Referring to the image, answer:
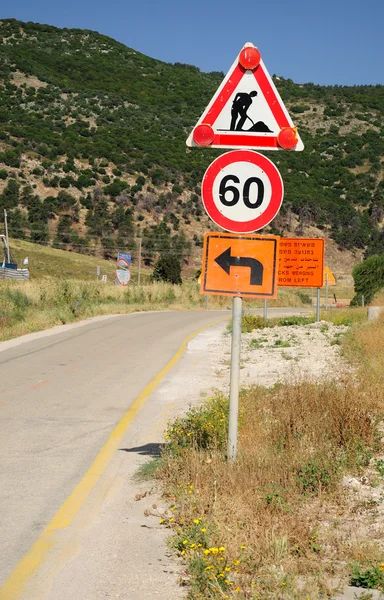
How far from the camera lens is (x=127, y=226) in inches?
2899

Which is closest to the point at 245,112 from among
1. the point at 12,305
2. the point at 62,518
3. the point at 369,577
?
the point at 62,518

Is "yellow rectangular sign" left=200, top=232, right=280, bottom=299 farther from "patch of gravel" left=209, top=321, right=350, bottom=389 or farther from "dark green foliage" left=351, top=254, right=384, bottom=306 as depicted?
"dark green foliage" left=351, top=254, right=384, bottom=306

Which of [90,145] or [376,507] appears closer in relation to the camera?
[376,507]

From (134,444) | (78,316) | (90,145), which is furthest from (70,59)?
(134,444)

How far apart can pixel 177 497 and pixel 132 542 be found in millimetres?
672

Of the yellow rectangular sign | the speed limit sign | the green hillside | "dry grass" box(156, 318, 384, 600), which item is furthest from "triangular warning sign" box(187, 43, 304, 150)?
the green hillside

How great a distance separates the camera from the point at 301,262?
2834 cm

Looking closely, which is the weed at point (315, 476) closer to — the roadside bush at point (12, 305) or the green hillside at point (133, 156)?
the roadside bush at point (12, 305)

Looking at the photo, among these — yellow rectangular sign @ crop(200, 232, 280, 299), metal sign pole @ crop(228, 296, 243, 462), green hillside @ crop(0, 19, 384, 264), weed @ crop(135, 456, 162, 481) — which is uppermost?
green hillside @ crop(0, 19, 384, 264)

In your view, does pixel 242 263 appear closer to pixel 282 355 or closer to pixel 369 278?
pixel 282 355

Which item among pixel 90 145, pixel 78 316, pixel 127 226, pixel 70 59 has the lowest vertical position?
pixel 78 316

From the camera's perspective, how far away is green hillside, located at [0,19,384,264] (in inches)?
2891

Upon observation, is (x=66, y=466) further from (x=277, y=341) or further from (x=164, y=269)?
(x=164, y=269)

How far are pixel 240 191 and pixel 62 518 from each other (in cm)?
271
